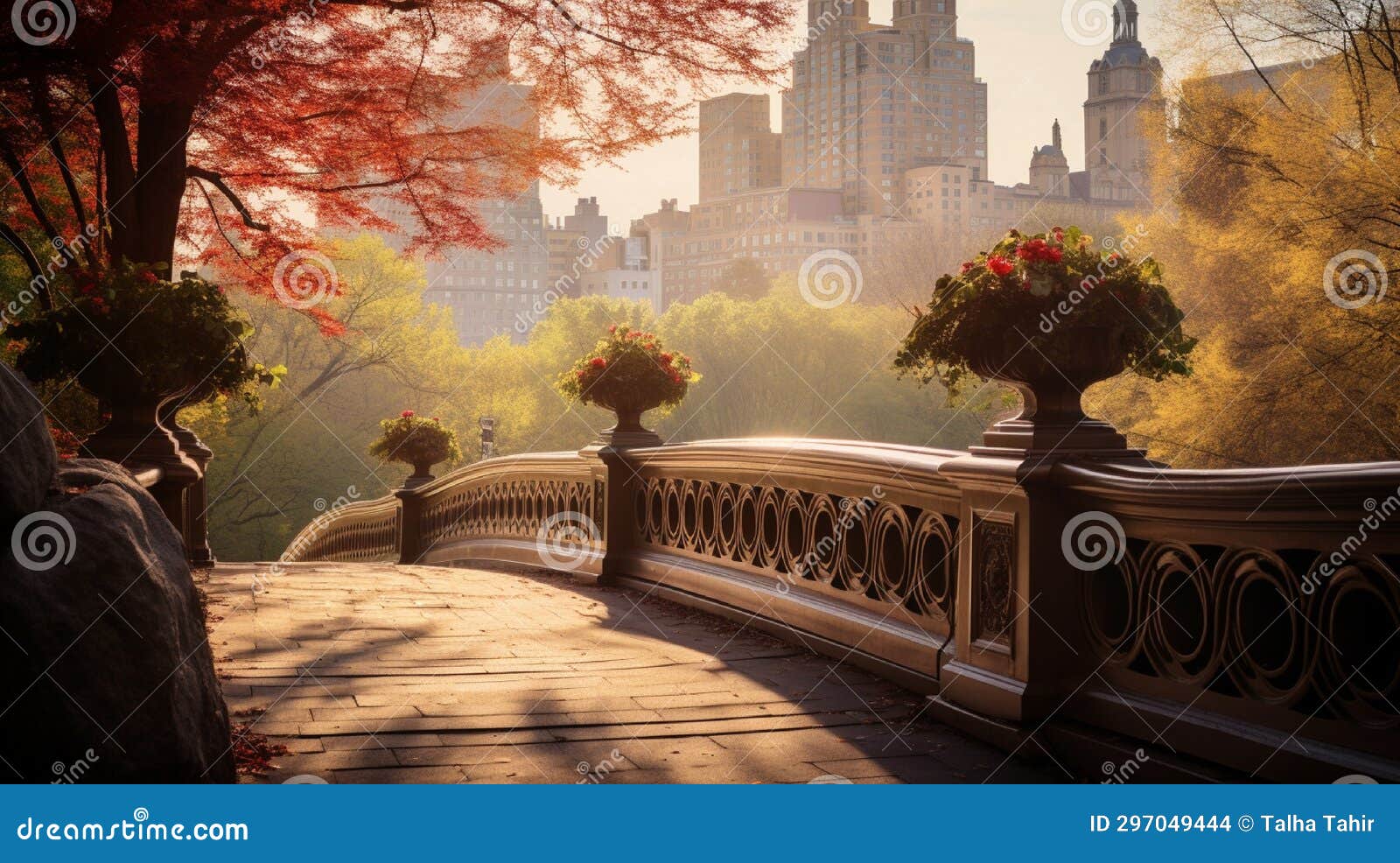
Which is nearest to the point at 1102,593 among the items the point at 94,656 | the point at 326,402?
→ the point at 94,656

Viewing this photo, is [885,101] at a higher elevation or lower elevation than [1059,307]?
higher

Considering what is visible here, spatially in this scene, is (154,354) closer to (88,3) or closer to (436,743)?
(88,3)

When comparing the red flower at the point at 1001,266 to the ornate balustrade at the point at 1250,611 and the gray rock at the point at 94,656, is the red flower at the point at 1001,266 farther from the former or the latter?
the gray rock at the point at 94,656

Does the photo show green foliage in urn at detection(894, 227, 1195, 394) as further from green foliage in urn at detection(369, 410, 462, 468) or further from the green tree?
the green tree

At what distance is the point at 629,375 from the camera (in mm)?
11234

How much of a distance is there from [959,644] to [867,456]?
4.30 feet

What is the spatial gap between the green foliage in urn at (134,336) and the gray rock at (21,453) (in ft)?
20.0

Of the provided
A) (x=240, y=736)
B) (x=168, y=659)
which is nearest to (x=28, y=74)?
(x=240, y=736)

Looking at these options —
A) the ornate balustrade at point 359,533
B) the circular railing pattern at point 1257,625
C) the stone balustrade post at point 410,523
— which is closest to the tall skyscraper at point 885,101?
the ornate balustrade at point 359,533

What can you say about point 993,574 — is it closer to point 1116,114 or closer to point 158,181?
point 158,181

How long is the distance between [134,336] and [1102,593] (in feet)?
23.3

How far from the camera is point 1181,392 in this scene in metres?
27.7

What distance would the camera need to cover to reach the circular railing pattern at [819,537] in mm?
6344

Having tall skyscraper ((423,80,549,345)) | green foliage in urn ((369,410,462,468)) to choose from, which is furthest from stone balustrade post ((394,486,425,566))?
tall skyscraper ((423,80,549,345))
